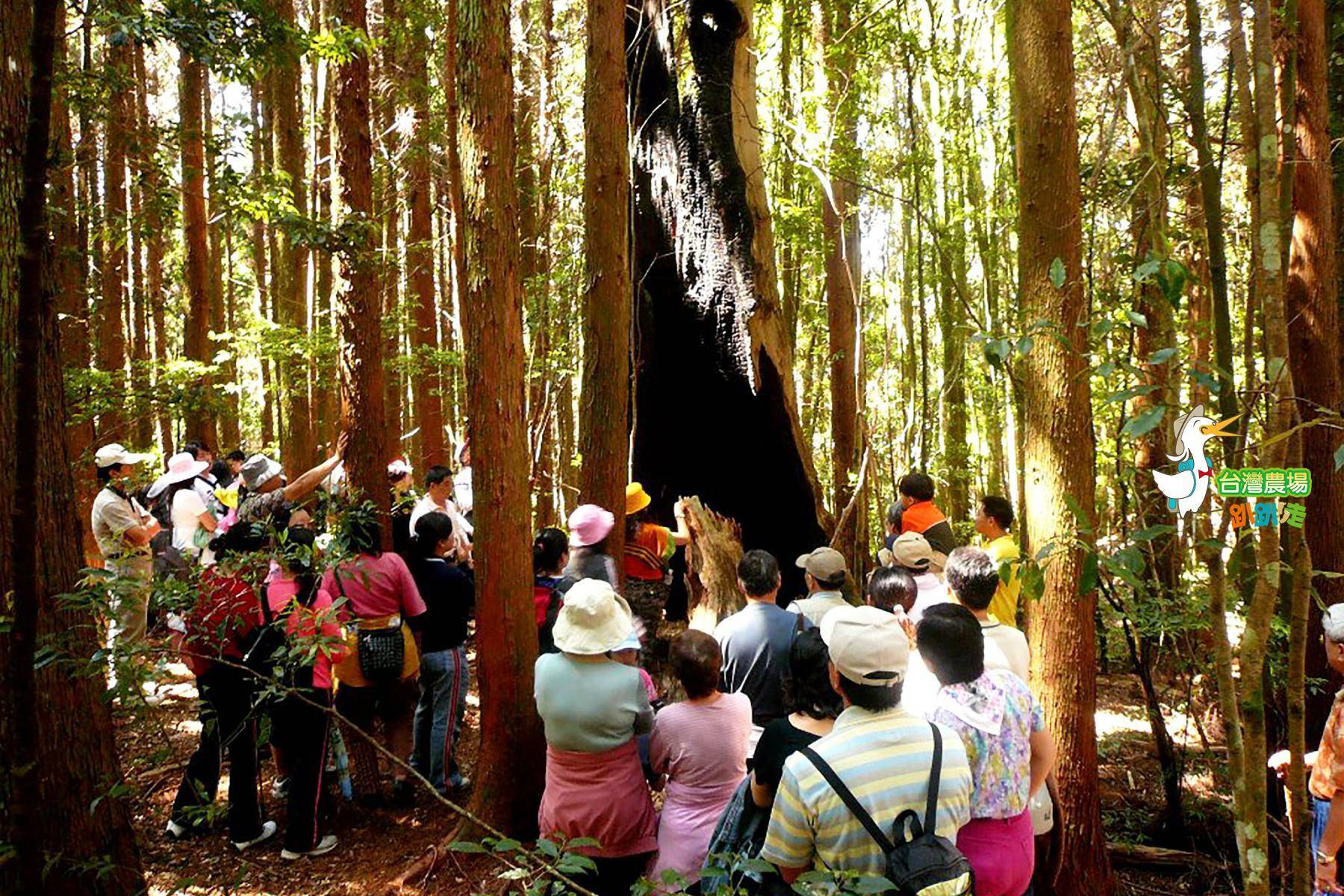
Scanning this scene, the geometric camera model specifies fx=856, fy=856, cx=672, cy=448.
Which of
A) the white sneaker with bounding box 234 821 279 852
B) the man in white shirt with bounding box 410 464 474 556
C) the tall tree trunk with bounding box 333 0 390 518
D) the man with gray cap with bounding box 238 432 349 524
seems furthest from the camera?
Result: the man in white shirt with bounding box 410 464 474 556

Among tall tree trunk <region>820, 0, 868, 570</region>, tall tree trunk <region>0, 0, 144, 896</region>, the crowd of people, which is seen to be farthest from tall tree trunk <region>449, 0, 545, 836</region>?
tall tree trunk <region>820, 0, 868, 570</region>

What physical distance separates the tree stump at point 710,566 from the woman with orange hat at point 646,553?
0.10m

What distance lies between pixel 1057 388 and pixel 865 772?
270 centimetres

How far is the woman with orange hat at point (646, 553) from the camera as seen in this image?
251 inches

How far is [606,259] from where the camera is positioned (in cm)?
567

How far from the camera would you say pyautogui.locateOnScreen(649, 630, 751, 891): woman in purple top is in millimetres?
3311

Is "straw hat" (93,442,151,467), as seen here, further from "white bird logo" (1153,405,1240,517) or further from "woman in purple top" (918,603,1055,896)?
"white bird logo" (1153,405,1240,517)

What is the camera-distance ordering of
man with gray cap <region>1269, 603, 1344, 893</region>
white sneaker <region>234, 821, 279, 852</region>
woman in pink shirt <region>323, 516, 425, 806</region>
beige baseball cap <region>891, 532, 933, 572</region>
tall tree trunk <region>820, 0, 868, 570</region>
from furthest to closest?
1. tall tree trunk <region>820, 0, 868, 570</region>
2. woman in pink shirt <region>323, 516, 425, 806</region>
3. white sneaker <region>234, 821, 279, 852</region>
4. beige baseball cap <region>891, 532, 933, 572</region>
5. man with gray cap <region>1269, 603, 1344, 893</region>

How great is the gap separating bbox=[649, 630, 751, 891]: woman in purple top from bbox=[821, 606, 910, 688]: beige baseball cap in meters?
1.00

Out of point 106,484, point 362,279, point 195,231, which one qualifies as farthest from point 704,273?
point 195,231

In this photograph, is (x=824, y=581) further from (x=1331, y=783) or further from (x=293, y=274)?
(x=293, y=274)

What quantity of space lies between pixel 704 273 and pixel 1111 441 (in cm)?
644

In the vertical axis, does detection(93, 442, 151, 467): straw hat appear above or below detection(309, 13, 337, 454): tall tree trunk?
below

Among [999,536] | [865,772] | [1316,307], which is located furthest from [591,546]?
[1316,307]
